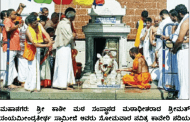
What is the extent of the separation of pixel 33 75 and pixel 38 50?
1.72ft

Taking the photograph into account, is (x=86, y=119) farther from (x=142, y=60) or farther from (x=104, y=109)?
(x=142, y=60)

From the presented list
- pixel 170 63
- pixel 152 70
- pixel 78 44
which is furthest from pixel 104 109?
pixel 78 44

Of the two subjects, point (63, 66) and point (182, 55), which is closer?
point (182, 55)

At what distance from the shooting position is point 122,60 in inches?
Answer: 322

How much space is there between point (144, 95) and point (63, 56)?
184 centimetres

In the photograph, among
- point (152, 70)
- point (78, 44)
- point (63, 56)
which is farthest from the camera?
point (78, 44)

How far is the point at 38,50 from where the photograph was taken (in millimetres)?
6465

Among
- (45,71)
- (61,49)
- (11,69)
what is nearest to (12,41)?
(11,69)

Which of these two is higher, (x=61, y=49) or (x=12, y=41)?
(x=12, y=41)

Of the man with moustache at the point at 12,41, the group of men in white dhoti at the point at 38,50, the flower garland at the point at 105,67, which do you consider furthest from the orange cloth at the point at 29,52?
the flower garland at the point at 105,67

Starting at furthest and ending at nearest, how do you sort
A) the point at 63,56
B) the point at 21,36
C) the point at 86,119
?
the point at 21,36 < the point at 63,56 < the point at 86,119

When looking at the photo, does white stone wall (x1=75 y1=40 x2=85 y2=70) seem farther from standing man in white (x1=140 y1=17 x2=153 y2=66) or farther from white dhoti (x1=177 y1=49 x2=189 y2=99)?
white dhoti (x1=177 y1=49 x2=189 y2=99)

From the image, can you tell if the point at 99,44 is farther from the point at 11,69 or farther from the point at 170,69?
the point at 11,69

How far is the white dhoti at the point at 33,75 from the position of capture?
6.38 m
